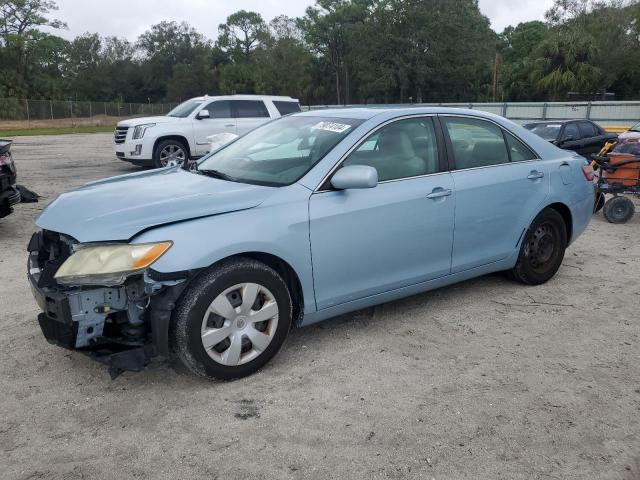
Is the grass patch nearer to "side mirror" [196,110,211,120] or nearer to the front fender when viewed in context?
"side mirror" [196,110,211,120]

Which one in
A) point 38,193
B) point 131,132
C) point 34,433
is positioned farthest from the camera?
point 131,132

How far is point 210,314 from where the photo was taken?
3312 mm

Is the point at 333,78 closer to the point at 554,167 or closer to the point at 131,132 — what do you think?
the point at 131,132

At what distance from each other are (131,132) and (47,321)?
1117cm

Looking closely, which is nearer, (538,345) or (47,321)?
(47,321)

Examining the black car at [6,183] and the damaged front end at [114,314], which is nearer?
the damaged front end at [114,314]

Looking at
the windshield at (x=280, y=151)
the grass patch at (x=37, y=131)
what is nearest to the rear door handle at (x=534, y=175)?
the windshield at (x=280, y=151)

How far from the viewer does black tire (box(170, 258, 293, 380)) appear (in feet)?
10.6

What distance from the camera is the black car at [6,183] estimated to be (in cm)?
690

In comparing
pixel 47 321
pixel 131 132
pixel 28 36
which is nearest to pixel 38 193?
pixel 131 132

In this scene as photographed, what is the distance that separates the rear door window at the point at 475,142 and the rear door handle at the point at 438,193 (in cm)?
29

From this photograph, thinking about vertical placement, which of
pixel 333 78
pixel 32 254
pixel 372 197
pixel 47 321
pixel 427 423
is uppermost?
pixel 333 78

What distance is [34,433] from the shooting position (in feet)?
9.95

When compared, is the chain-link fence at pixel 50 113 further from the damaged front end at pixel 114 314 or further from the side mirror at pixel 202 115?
the damaged front end at pixel 114 314
